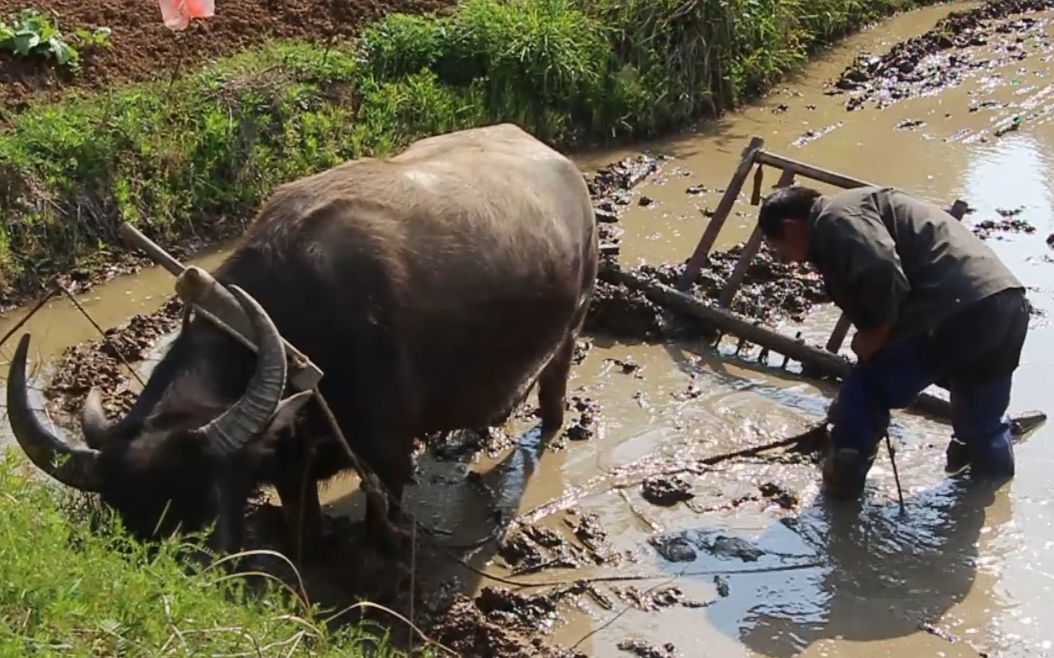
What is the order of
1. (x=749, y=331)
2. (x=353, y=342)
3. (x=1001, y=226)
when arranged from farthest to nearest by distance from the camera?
1. (x=1001, y=226)
2. (x=749, y=331)
3. (x=353, y=342)

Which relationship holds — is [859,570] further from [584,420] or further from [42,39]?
[42,39]

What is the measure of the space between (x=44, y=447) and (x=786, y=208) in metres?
3.23

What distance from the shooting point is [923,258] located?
5922 mm

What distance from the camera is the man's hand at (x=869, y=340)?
5.88 metres

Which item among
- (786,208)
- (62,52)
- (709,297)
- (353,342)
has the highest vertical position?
(786,208)

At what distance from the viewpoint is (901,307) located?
5.93 metres

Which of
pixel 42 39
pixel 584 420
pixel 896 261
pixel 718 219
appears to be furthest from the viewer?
pixel 42 39

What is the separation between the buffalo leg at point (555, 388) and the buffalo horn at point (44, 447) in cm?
265

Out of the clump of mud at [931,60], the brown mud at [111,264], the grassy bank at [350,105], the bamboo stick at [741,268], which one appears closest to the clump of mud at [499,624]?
the bamboo stick at [741,268]

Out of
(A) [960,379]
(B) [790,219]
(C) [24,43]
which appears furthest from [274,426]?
(C) [24,43]

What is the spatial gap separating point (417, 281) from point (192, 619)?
1869 millimetres

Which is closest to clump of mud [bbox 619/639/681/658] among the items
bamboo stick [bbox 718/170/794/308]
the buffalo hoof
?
the buffalo hoof

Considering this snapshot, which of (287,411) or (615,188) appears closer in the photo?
(287,411)

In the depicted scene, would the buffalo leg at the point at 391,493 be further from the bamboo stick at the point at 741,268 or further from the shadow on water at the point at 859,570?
the bamboo stick at the point at 741,268
